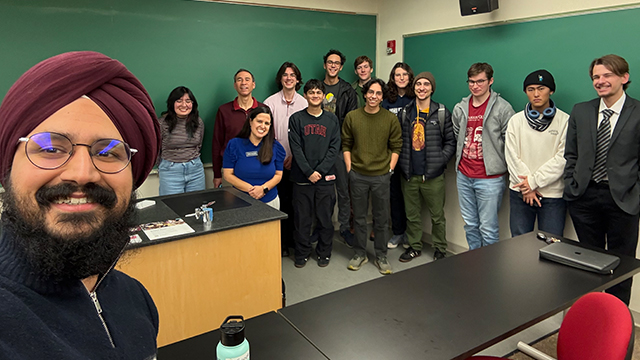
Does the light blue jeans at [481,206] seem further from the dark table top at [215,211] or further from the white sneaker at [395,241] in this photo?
the dark table top at [215,211]

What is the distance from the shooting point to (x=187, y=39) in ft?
12.3

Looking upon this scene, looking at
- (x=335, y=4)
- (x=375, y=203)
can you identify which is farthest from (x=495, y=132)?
(x=335, y=4)

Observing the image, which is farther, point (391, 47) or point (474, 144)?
point (391, 47)

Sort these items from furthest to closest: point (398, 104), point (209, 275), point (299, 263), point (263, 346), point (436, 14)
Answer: point (436, 14) < point (398, 104) < point (299, 263) < point (209, 275) < point (263, 346)

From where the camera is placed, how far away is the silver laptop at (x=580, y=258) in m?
1.79

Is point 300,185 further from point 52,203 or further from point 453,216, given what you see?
point 52,203

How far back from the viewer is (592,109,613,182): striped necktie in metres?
2.60

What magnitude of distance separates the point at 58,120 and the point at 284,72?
3397mm

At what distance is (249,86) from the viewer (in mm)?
3713

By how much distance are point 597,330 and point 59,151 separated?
165 centimetres

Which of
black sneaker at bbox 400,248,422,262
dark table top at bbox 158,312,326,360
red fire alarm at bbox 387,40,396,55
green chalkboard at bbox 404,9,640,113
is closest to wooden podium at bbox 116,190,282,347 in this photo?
dark table top at bbox 158,312,326,360

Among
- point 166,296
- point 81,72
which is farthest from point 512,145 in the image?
point 81,72

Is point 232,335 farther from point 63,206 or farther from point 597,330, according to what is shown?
point 597,330

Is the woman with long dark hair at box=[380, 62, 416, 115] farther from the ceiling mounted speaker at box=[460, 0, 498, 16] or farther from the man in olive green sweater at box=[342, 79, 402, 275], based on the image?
the ceiling mounted speaker at box=[460, 0, 498, 16]
